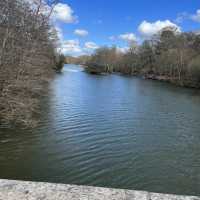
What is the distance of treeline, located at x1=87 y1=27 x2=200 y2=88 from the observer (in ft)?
147

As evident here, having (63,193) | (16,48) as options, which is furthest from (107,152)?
(63,193)

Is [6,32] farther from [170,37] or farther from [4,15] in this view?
[170,37]

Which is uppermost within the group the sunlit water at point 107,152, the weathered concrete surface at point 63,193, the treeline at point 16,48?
the treeline at point 16,48

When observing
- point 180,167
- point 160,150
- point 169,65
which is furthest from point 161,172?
point 169,65

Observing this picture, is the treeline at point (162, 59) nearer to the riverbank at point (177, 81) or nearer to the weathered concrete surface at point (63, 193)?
the riverbank at point (177, 81)

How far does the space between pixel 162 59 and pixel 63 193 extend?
175 feet

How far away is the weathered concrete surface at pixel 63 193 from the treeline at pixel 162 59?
3973cm

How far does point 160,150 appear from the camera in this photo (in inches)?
402

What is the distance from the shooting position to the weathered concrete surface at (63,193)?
2.54m

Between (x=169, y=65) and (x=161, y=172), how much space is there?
44.7 m

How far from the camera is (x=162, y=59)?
175 ft

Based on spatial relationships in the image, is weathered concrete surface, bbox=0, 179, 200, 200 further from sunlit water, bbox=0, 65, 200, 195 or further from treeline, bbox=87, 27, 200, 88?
treeline, bbox=87, 27, 200, 88

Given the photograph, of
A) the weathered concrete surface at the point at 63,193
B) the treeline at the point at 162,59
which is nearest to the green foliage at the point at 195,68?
the treeline at the point at 162,59

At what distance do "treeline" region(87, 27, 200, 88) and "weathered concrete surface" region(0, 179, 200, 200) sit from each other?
39.7 meters
